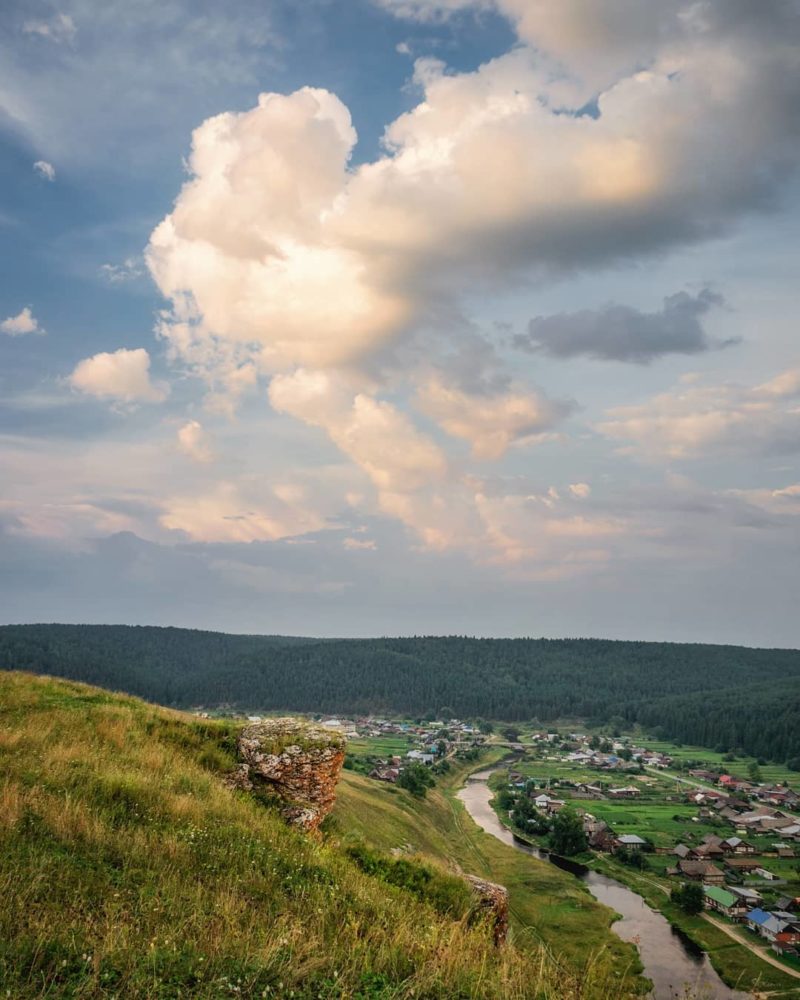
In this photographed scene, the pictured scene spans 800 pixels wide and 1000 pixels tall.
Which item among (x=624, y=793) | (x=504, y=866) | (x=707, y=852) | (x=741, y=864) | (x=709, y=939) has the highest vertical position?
(x=504, y=866)

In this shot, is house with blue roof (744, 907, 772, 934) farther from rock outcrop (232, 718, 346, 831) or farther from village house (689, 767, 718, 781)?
village house (689, 767, 718, 781)

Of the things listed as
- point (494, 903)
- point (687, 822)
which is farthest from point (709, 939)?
point (687, 822)

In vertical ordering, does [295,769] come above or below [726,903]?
above

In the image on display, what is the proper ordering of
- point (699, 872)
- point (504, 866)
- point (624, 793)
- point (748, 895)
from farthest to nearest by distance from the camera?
point (624, 793) < point (699, 872) < point (504, 866) < point (748, 895)

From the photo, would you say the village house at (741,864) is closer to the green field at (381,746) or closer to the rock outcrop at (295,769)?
the green field at (381,746)

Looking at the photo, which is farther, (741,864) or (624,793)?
(624,793)

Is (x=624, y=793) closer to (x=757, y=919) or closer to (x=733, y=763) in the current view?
(x=733, y=763)

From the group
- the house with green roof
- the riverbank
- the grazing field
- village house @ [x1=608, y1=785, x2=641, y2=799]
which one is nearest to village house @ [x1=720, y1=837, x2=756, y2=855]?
the grazing field
